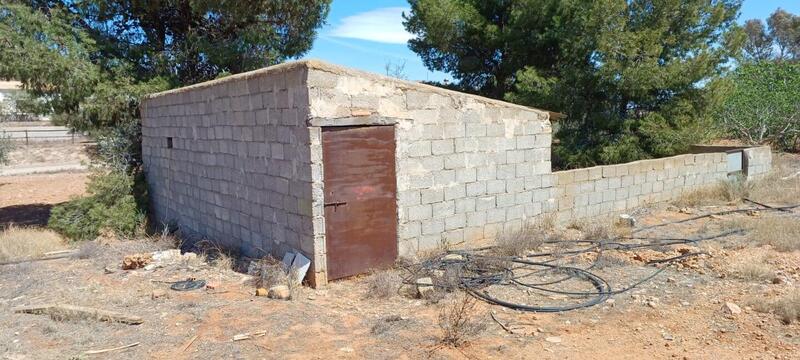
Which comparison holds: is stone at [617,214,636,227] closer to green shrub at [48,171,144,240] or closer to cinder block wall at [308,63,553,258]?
cinder block wall at [308,63,553,258]

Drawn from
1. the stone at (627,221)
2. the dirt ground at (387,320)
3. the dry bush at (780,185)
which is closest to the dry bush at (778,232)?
the dirt ground at (387,320)

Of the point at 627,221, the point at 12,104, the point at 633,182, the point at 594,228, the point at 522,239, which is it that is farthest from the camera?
the point at 12,104

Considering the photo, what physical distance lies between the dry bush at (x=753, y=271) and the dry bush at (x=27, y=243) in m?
10.3

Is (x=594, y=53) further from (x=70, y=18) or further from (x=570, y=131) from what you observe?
(x=70, y=18)

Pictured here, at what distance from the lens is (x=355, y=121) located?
6.80 m

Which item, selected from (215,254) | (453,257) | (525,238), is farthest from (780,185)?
(215,254)

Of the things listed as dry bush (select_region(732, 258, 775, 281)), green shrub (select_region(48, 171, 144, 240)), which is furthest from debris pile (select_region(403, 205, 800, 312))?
green shrub (select_region(48, 171, 144, 240))

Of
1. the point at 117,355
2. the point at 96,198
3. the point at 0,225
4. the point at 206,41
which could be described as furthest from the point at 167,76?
the point at 117,355

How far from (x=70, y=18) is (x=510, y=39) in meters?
10.1

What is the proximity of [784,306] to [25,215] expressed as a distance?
15848 mm

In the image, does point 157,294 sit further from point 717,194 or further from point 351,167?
point 717,194

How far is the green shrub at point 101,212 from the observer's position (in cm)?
1068

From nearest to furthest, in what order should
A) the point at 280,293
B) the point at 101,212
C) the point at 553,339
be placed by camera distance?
the point at 553,339
the point at 280,293
the point at 101,212

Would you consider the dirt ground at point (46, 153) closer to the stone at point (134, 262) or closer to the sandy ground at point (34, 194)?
the sandy ground at point (34, 194)
